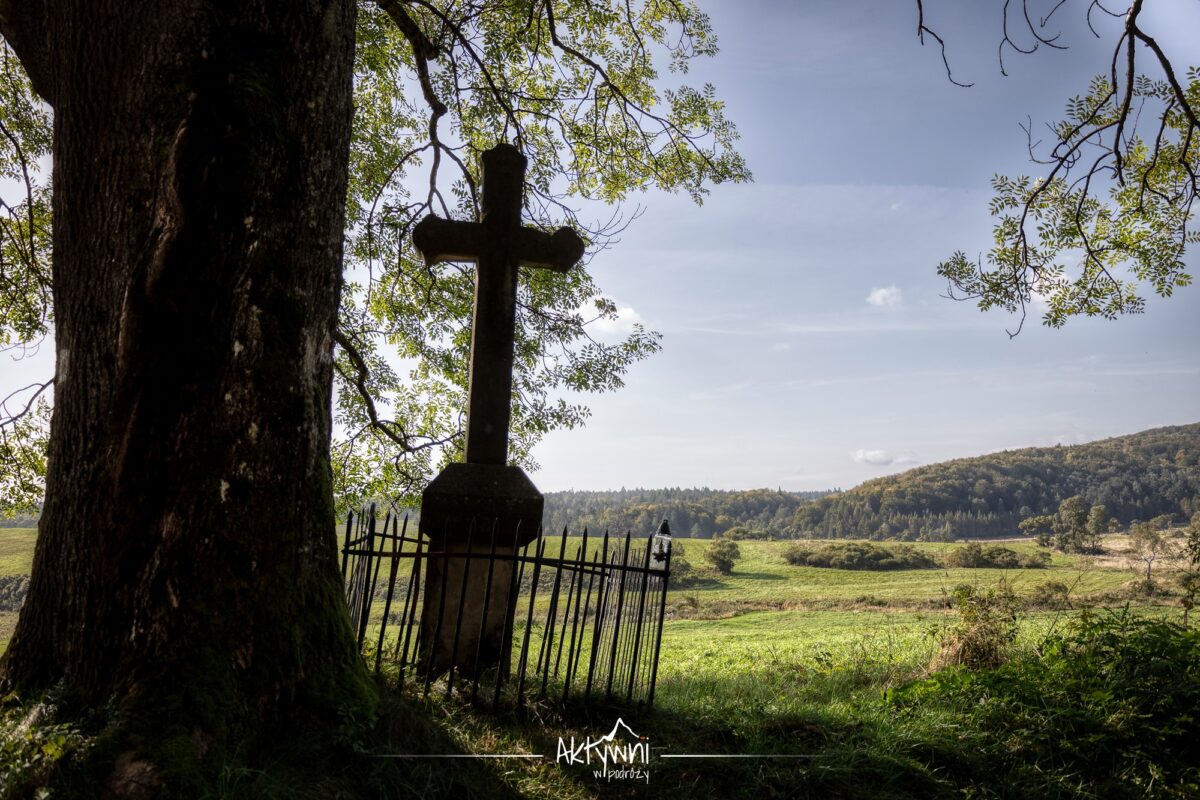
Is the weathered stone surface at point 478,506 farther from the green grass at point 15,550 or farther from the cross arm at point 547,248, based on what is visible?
the green grass at point 15,550

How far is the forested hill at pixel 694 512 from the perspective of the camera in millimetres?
115812

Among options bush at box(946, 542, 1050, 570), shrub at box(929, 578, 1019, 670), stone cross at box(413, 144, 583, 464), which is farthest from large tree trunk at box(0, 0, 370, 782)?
bush at box(946, 542, 1050, 570)

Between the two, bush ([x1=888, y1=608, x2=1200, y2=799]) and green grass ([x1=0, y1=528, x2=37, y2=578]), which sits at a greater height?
bush ([x1=888, y1=608, x2=1200, y2=799])

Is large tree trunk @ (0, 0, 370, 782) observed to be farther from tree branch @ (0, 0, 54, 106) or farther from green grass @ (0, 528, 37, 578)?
green grass @ (0, 528, 37, 578)

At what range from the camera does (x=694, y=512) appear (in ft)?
462

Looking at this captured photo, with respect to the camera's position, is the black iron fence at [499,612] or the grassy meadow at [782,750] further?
the black iron fence at [499,612]

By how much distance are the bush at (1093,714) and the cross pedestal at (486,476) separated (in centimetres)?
334

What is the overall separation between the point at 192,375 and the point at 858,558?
76.0 m

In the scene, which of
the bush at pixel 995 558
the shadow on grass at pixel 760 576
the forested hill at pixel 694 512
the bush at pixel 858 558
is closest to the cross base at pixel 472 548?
the shadow on grass at pixel 760 576

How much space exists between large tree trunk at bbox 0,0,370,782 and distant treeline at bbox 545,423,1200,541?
114 m

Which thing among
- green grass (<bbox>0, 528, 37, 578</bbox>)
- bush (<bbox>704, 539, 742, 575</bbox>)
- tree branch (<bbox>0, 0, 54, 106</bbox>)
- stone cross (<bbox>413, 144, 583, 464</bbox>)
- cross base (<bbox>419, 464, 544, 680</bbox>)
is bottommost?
green grass (<bbox>0, 528, 37, 578</bbox>)

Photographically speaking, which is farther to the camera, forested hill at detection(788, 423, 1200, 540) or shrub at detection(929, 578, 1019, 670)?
forested hill at detection(788, 423, 1200, 540)

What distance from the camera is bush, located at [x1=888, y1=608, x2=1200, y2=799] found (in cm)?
399

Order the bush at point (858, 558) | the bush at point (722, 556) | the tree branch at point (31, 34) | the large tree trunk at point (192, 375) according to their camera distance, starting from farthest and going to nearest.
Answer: the bush at point (858, 558) < the bush at point (722, 556) < the tree branch at point (31, 34) < the large tree trunk at point (192, 375)
